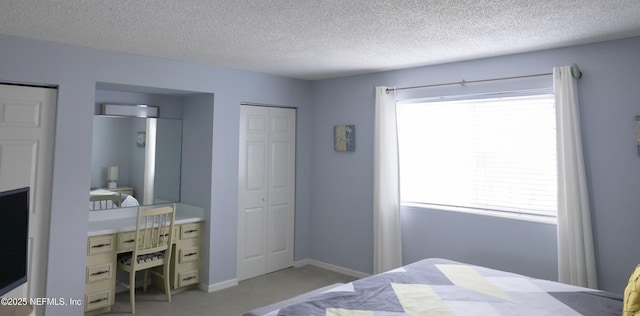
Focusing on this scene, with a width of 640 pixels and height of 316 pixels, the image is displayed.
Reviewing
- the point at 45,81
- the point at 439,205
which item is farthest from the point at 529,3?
the point at 45,81

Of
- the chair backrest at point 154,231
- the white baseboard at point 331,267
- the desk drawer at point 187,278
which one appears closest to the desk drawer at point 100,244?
the chair backrest at point 154,231

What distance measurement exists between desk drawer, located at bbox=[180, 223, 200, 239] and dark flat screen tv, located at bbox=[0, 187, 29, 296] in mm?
2022

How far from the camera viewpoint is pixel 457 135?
3.86 metres

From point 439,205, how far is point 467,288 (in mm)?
1694

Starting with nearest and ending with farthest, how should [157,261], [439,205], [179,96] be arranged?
1. [157,261]
2. [439,205]
3. [179,96]

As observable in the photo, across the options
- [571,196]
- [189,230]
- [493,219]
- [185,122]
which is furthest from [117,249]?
[571,196]

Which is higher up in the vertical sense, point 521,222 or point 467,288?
point 521,222

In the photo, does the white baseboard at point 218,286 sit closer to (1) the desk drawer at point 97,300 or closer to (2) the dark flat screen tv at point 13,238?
(1) the desk drawer at point 97,300

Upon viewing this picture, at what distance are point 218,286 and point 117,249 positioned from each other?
1119 millimetres

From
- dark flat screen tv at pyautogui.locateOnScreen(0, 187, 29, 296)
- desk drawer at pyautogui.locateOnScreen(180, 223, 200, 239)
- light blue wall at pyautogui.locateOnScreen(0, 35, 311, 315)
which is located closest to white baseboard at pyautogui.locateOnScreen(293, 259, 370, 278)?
light blue wall at pyautogui.locateOnScreen(0, 35, 311, 315)

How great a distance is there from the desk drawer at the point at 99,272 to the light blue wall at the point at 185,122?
0.09 meters

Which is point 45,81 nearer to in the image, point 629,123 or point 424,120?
point 424,120

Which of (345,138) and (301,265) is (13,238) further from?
(301,265)

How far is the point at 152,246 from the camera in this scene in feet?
11.7
